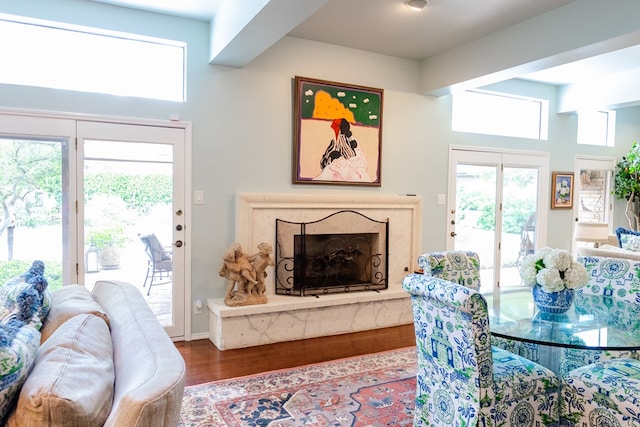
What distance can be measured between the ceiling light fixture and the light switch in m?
2.31

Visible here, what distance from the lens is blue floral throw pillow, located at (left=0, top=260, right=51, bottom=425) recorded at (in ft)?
3.39

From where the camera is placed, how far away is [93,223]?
11.5 feet

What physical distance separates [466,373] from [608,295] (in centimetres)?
159

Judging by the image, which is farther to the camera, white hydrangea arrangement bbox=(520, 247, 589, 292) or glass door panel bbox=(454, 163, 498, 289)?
glass door panel bbox=(454, 163, 498, 289)

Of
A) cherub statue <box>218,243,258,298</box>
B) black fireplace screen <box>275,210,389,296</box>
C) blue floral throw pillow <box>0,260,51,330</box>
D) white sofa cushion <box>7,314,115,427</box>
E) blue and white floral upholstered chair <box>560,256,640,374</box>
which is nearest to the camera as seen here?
white sofa cushion <box>7,314,115,427</box>

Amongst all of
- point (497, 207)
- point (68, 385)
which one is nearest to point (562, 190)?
point (497, 207)

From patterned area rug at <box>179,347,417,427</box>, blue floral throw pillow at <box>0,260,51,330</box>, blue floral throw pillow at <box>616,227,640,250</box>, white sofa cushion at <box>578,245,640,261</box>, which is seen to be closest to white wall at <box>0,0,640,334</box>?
patterned area rug at <box>179,347,417,427</box>

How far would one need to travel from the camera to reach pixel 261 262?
371 cm

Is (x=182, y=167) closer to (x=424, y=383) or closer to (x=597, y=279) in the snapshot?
(x=424, y=383)

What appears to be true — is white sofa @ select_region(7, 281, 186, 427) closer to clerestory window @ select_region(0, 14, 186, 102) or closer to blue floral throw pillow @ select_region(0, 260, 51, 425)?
blue floral throw pillow @ select_region(0, 260, 51, 425)

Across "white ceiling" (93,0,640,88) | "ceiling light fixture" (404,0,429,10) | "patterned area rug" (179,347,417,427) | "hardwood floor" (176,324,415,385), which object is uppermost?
"white ceiling" (93,0,640,88)

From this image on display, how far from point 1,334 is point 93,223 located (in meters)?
2.63

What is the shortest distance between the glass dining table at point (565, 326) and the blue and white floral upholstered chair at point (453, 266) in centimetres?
19

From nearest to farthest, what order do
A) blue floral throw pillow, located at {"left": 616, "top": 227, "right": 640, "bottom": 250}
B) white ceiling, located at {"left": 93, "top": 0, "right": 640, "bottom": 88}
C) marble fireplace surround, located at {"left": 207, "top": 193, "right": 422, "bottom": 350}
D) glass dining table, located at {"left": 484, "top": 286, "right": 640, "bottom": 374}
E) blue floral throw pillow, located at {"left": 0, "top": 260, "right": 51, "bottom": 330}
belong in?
1. blue floral throw pillow, located at {"left": 0, "top": 260, "right": 51, "bottom": 330}
2. glass dining table, located at {"left": 484, "top": 286, "right": 640, "bottom": 374}
3. white ceiling, located at {"left": 93, "top": 0, "right": 640, "bottom": 88}
4. marble fireplace surround, located at {"left": 207, "top": 193, "right": 422, "bottom": 350}
5. blue floral throw pillow, located at {"left": 616, "top": 227, "right": 640, "bottom": 250}
